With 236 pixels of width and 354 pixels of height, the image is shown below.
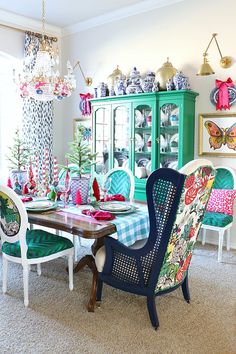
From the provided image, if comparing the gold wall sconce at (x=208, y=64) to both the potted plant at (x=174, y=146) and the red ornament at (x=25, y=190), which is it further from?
the red ornament at (x=25, y=190)

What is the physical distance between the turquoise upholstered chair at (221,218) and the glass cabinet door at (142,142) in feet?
3.03

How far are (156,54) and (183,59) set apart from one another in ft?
1.43

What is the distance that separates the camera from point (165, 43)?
4.56 meters

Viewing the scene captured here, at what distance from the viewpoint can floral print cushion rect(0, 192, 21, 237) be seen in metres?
2.55

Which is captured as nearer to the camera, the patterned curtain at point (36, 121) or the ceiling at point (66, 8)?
the ceiling at point (66, 8)

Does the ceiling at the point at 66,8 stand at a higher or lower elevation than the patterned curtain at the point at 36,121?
higher

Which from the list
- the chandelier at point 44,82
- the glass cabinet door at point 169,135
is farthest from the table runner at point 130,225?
the glass cabinet door at point 169,135

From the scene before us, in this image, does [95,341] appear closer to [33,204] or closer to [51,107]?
[33,204]

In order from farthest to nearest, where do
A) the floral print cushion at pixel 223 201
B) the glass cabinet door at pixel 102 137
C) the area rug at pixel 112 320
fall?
the glass cabinet door at pixel 102 137, the floral print cushion at pixel 223 201, the area rug at pixel 112 320

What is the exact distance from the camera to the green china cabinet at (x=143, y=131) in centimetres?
419

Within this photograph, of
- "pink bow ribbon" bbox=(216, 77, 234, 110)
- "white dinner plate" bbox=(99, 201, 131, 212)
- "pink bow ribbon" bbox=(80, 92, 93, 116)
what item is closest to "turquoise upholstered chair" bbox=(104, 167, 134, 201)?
"white dinner plate" bbox=(99, 201, 131, 212)

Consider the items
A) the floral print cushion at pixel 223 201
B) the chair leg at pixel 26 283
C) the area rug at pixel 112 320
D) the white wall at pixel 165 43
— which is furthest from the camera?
the white wall at pixel 165 43

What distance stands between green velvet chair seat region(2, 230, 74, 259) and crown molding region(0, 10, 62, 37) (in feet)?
11.7

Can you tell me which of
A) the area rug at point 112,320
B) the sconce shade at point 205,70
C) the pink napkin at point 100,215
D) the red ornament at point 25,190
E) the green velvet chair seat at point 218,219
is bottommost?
the area rug at point 112,320
